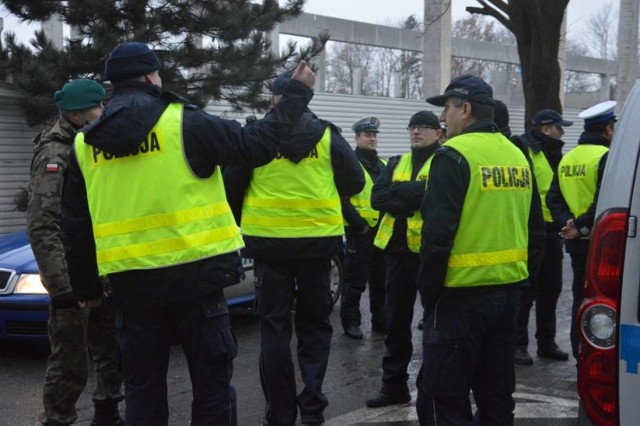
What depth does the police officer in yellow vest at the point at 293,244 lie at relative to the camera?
438cm

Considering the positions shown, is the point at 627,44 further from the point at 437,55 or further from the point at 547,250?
the point at 547,250

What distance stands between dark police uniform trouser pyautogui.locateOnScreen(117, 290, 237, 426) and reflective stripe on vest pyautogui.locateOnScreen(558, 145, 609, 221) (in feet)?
10.8

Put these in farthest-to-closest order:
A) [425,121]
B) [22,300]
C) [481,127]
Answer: [22,300]
[425,121]
[481,127]

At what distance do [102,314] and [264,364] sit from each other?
0.99 m

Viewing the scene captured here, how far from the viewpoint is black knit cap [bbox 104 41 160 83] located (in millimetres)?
3254

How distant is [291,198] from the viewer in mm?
4406

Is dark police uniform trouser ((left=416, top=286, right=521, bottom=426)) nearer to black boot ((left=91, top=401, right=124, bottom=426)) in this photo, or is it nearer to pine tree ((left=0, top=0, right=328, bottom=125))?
black boot ((left=91, top=401, right=124, bottom=426))

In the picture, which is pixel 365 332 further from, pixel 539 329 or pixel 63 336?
pixel 63 336

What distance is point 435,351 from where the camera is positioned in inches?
136

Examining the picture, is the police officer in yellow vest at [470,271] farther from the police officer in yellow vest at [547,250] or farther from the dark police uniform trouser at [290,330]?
the police officer in yellow vest at [547,250]

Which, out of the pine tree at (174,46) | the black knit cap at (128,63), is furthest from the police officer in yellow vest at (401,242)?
the pine tree at (174,46)

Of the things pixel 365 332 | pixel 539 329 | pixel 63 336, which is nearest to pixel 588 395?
pixel 63 336

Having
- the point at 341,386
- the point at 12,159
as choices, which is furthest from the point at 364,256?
the point at 12,159

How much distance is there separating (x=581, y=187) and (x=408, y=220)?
136 centimetres
